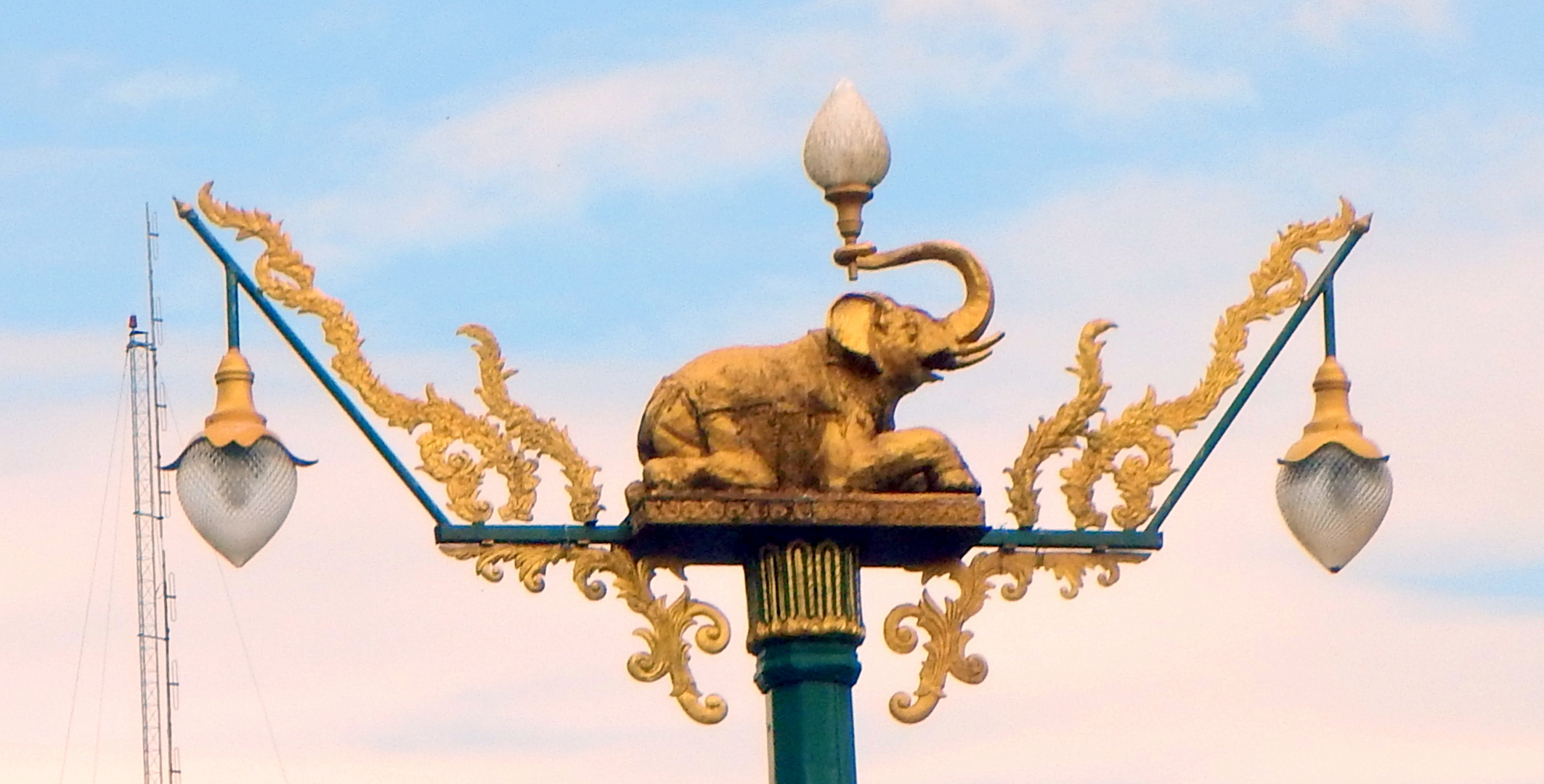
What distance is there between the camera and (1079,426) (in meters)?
19.3

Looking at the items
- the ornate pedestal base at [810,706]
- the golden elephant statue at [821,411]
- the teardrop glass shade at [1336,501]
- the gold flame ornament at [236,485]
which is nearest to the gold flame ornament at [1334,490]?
the teardrop glass shade at [1336,501]

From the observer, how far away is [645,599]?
18.8 m

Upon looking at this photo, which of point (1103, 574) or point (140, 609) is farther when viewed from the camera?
point (140, 609)

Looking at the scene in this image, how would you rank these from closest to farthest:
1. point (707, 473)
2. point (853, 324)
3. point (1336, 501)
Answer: point (707, 473)
point (853, 324)
point (1336, 501)

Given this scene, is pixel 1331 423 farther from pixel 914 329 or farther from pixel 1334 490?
pixel 914 329

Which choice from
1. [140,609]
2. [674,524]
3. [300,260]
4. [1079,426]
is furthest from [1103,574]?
[140,609]

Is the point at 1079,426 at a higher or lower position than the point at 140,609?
lower

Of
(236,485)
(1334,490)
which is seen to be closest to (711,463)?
(236,485)

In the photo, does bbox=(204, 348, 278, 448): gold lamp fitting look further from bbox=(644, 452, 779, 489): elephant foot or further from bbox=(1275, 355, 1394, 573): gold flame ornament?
bbox=(1275, 355, 1394, 573): gold flame ornament

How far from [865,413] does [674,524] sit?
3.13 feet

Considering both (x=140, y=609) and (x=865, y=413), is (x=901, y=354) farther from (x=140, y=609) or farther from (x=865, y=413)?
(x=140, y=609)

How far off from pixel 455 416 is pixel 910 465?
1806 mm

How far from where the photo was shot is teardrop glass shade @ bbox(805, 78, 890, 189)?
18.9 m

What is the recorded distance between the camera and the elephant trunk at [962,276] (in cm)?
1891
